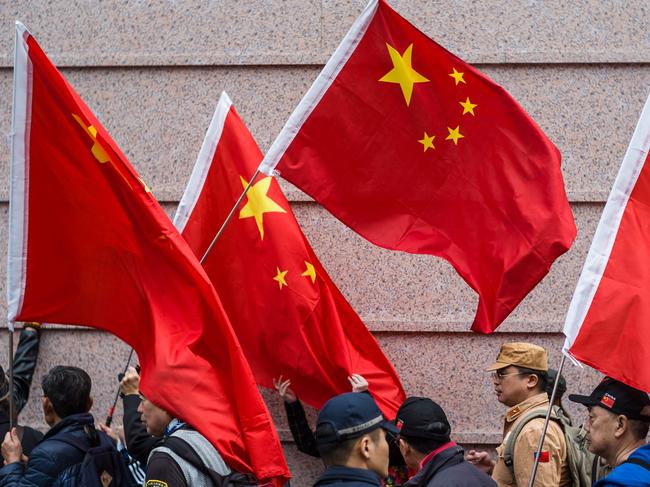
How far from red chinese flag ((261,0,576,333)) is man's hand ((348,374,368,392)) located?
113 centimetres

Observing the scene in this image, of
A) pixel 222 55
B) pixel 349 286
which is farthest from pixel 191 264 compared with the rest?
pixel 222 55

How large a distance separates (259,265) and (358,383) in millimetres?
917

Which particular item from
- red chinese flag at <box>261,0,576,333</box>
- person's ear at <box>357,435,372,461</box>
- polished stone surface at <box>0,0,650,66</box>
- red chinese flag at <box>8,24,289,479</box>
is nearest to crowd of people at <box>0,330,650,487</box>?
person's ear at <box>357,435,372,461</box>

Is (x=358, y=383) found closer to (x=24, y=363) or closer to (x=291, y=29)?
(x=24, y=363)

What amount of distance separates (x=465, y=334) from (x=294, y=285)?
1.30m

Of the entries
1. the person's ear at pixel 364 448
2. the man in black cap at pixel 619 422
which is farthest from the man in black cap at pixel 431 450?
the man in black cap at pixel 619 422

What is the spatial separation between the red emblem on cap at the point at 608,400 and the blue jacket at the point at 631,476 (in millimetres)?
527

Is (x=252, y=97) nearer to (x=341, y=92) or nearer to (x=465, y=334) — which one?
(x=341, y=92)

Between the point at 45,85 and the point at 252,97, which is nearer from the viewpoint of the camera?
the point at 45,85

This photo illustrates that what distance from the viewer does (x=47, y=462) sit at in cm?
479

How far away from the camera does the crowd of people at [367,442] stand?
3662 millimetres

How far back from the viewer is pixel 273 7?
6.63 meters

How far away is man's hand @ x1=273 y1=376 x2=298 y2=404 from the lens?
597cm

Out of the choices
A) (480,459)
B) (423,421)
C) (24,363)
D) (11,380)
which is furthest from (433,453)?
(24,363)
